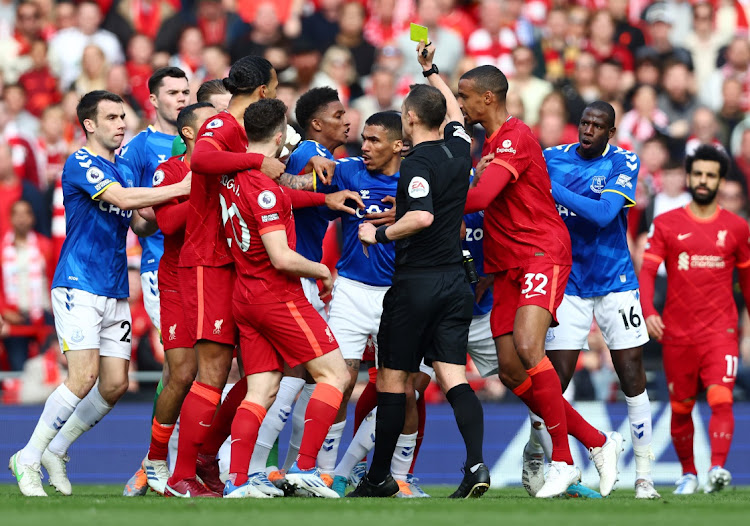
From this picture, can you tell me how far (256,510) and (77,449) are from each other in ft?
19.4

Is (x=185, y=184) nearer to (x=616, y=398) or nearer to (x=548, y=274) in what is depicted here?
(x=548, y=274)

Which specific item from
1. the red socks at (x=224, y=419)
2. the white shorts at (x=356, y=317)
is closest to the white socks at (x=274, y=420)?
the red socks at (x=224, y=419)

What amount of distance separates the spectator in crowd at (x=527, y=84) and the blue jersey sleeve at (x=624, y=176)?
6.30 metres

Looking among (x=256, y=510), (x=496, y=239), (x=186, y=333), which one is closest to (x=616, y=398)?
(x=496, y=239)

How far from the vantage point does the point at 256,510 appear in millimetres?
7090

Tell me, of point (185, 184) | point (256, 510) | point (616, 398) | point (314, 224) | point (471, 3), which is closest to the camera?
point (256, 510)

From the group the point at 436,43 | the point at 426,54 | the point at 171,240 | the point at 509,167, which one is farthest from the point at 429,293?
the point at 436,43

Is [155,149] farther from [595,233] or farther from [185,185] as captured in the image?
[595,233]

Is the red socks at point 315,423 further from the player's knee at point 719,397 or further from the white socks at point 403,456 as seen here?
the player's knee at point 719,397

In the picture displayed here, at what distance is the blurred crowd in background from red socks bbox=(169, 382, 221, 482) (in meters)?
5.85

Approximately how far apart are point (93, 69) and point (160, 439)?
8146mm

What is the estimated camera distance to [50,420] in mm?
9133

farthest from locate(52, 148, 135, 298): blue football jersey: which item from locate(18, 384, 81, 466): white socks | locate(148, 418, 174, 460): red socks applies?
locate(148, 418, 174, 460): red socks

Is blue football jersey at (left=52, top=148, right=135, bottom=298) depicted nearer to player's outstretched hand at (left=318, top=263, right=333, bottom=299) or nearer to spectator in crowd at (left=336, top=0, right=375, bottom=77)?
player's outstretched hand at (left=318, top=263, right=333, bottom=299)
